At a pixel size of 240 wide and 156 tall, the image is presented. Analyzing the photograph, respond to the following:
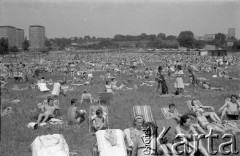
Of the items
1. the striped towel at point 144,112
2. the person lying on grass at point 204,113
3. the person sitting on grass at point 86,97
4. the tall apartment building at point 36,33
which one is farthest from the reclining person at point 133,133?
the tall apartment building at point 36,33

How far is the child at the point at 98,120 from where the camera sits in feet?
18.5

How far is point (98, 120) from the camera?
5.71 metres

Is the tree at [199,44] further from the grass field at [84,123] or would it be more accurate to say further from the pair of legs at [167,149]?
the pair of legs at [167,149]

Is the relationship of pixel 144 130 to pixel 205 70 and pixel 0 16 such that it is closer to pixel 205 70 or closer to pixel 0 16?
pixel 0 16

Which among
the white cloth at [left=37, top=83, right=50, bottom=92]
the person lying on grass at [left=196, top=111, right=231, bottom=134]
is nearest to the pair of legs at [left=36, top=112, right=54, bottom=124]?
the person lying on grass at [left=196, top=111, right=231, bottom=134]

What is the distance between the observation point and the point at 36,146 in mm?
4215

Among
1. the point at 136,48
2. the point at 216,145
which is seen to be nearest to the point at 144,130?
the point at 216,145

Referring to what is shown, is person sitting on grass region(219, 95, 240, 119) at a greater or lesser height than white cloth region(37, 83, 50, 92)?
greater

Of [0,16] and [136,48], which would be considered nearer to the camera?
[0,16]

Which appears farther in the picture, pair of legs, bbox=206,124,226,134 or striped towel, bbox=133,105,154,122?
striped towel, bbox=133,105,154,122

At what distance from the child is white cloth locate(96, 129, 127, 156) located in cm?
109

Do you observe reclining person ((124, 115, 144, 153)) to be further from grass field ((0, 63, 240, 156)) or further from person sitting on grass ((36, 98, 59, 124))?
person sitting on grass ((36, 98, 59, 124))

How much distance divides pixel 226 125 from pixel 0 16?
405 cm

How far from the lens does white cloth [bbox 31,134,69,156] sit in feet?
13.5
